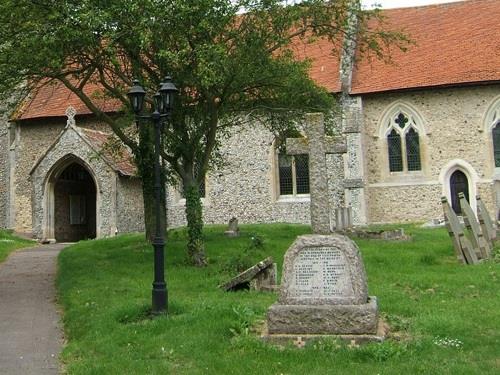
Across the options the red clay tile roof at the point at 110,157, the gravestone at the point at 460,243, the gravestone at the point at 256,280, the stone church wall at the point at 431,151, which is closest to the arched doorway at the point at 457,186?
the stone church wall at the point at 431,151

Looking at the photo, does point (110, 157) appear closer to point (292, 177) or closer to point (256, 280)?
point (292, 177)

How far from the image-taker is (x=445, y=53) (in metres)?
22.0

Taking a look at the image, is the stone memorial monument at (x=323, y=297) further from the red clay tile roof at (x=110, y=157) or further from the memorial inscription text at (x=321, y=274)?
the red clay tile roof at (x=110, y=157)

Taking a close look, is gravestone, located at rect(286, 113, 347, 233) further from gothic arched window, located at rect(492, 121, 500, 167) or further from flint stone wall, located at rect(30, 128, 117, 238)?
gothic arched window, located at rect(492, 121, 500, 167)

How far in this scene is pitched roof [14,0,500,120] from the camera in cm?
2067

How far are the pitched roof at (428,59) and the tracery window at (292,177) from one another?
343cm

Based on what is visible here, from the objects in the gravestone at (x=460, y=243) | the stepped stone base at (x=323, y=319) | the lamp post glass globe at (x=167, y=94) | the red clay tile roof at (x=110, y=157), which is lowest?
the stepped stone base at (x=323, y=319)

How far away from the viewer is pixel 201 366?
552cm

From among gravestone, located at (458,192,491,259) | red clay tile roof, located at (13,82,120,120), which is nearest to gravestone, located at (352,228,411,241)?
gravestone, located at (458,192,491,259)

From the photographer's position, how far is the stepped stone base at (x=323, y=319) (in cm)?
595

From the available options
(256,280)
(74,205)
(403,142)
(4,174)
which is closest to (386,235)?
(256,280)

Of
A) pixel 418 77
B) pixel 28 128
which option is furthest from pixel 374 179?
pixel 28 128

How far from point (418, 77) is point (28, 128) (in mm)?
17124

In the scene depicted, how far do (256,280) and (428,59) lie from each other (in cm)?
1600
